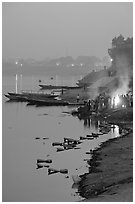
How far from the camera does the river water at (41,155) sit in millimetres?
15039

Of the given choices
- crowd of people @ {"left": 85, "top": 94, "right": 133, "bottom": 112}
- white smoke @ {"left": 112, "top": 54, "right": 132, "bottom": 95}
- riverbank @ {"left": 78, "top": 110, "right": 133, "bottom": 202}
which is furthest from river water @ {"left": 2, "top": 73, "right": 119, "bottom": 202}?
white smoke @ {"left": 112, "top": 54, "right": 132, "bottom": 95}

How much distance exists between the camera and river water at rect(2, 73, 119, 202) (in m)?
15.0

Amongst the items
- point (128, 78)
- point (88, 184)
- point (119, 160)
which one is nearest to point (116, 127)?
Answer: point (119, 160)

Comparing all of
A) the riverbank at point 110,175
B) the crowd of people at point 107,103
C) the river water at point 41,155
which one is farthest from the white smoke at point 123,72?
the riverbank at point 110,175

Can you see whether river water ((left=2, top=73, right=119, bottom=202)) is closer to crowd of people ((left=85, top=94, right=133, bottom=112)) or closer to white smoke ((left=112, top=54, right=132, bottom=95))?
crowd of people ((left=85, top=94, right=133, bottom=112))

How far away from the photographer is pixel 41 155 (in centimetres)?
2117

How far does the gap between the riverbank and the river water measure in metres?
0.63

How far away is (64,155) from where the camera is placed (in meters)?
20.3

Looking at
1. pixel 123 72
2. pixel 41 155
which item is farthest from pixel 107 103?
pixel 123 72

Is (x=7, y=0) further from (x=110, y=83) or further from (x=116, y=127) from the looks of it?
(x=110, y=83)

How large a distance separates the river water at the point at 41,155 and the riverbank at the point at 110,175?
63cm

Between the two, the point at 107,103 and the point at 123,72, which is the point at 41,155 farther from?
the point at 123,72

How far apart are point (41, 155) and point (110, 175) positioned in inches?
282

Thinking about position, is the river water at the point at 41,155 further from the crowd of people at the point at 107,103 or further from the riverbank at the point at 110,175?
the crowd of people at the point at 107,103
